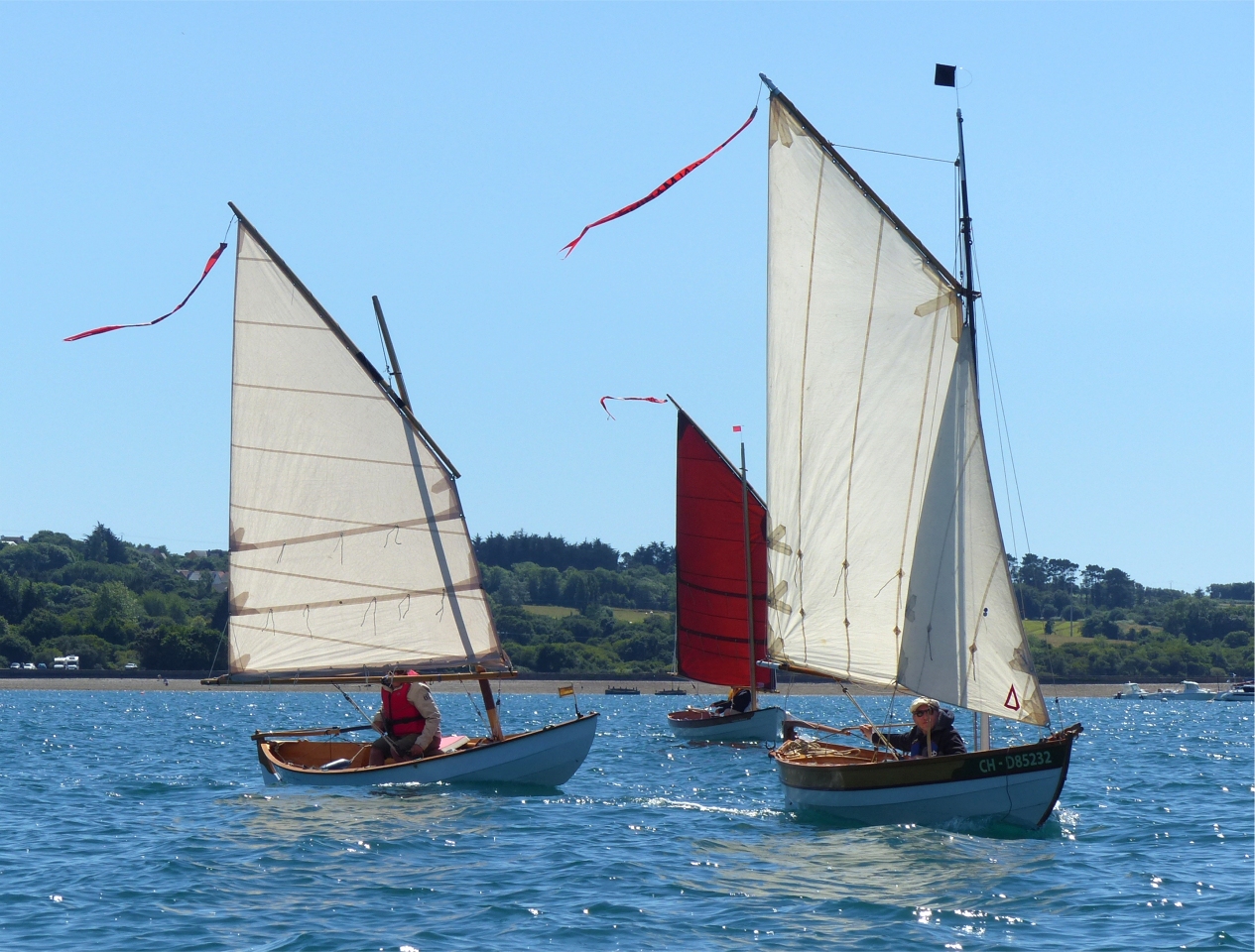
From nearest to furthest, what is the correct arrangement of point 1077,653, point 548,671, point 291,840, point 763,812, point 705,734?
point 291,840, point 763,812, point 705,734, point 548,671, point 1077,653

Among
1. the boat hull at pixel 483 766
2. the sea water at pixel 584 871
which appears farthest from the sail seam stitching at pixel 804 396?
the boat hull at pixel 483 766

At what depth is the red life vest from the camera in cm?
2912

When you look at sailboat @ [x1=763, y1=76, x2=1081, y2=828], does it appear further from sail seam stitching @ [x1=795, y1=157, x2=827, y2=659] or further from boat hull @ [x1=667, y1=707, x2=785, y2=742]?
boat hull @ [x1=667, y1=707, x2=785, y2=742]

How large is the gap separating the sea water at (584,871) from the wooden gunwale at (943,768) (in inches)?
32.6

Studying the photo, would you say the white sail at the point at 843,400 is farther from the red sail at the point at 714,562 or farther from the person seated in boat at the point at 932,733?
the red sail at the point at 714,562

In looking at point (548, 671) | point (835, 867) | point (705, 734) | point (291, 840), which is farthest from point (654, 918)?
point (548, 671)

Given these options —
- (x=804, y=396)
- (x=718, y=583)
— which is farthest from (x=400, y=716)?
(x=718, y=583)

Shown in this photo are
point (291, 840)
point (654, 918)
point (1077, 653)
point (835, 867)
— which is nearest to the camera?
point (654, 918)

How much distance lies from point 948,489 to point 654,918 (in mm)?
10210

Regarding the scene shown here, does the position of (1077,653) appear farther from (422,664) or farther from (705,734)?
(422,664)

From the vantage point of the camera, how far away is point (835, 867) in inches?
814

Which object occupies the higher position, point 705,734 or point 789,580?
point 789,580

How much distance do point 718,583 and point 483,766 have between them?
25.2m

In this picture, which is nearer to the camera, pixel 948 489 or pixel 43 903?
pixel 43 903
